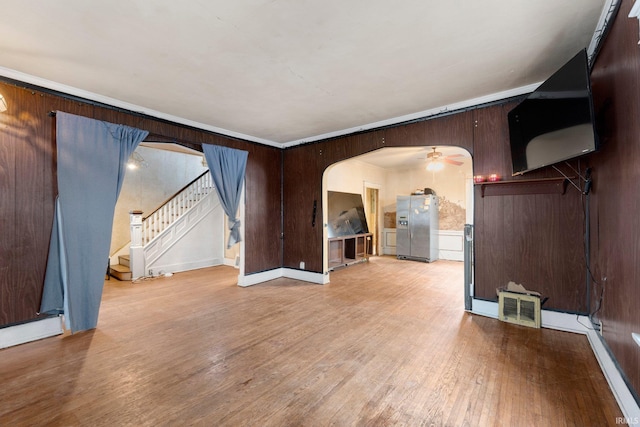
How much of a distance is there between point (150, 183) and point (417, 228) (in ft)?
23.8

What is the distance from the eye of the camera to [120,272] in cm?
522

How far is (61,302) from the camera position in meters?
2.94

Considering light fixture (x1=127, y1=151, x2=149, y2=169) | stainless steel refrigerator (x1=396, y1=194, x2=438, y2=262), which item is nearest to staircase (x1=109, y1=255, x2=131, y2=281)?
light fixture (x1=127, y1=151, x2=149, y2=169)

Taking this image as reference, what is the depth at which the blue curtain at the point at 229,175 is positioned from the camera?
4324 millimetres

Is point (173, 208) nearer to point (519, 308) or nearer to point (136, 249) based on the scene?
point (136, 249)

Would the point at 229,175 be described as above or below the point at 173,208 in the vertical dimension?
above

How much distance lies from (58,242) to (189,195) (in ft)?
12.5

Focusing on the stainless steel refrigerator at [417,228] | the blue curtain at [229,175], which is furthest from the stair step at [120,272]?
the stainless steel refrigerator at [417,228]

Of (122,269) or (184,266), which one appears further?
(184,266)

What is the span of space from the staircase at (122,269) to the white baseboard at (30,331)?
243cm

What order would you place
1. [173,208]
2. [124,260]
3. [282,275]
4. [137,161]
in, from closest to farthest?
[282,275] < [124,260] < [173,208] < [137,161]

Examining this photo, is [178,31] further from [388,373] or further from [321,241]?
[321,241]

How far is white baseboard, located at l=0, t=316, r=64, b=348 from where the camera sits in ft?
8.80

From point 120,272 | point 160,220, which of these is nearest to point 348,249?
point 160,220
